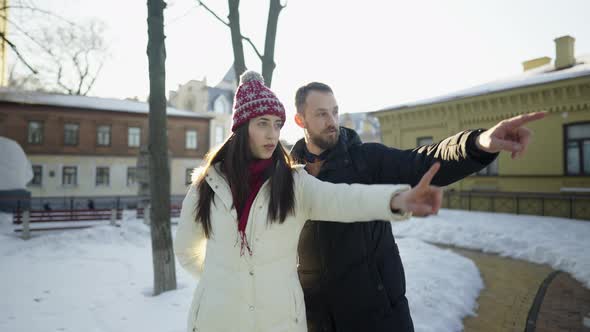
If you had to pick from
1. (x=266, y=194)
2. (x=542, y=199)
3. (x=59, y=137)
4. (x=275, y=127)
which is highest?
(x=59, y=137)

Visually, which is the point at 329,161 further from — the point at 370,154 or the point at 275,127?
the point at 275,127

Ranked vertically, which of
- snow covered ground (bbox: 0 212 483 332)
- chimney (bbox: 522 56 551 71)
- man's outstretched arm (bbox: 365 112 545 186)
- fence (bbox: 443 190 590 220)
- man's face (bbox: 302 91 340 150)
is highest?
chimney (bbox: 522 56 551 71)

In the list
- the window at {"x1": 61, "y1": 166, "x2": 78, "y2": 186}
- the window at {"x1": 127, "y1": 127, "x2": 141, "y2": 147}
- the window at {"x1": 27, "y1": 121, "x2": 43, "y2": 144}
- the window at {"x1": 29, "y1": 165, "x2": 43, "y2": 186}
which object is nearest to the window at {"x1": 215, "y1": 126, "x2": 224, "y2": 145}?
the window at {"x1": 127, "y1": 127, "x2": 141, "y2": 147}

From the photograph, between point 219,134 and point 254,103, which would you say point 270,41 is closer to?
point 254,103

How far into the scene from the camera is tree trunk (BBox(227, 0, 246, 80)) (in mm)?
6746

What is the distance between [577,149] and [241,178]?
18170mm

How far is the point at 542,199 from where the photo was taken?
15648 millimetres

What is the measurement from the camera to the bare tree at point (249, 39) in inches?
263

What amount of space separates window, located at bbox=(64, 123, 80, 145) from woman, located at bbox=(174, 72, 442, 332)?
3311 cm

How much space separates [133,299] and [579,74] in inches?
697

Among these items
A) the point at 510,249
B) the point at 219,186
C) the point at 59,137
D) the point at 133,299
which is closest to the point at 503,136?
the point at 219,186

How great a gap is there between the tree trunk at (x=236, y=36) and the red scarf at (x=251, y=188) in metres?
5.01

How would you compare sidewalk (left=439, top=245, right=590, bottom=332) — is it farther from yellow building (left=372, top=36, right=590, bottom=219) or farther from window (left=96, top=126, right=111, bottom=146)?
window (left=96, top=126, right=111, bottom=146)

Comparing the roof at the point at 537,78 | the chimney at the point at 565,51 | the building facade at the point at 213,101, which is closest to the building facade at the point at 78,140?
the building facade at the point at 213,101
